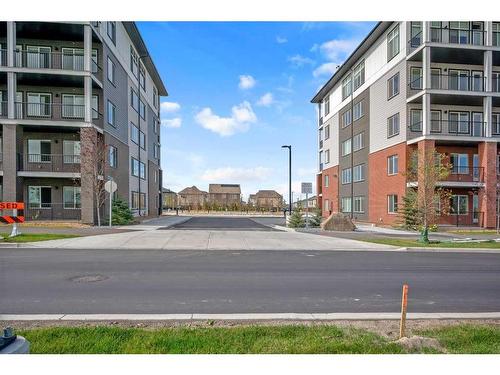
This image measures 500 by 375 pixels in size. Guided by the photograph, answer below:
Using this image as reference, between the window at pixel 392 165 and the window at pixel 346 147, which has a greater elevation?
the window at pixel 346 147

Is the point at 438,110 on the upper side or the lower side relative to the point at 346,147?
upper

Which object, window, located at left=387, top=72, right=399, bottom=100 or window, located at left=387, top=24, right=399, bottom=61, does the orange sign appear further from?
window, located at left=387, top=24, right=399, bottom=61

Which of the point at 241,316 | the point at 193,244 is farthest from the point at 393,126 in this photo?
the point at 241,316

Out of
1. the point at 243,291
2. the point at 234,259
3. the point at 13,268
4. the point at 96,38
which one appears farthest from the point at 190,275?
the point at 96,38

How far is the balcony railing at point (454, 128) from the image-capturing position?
81.4 feet

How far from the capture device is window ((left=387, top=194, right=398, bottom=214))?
85.8 ft

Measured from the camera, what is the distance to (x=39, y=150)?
2442 centimetres

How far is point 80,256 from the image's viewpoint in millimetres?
11352

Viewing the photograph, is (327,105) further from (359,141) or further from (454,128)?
(454,128)

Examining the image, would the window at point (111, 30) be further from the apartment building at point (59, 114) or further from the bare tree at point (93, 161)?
the bare tree at point (93, 161)

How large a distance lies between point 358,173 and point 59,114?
90.9ft

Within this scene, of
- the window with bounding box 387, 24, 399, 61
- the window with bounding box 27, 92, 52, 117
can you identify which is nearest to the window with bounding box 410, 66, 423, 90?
the window with bounding box 387, 24, 399, 61

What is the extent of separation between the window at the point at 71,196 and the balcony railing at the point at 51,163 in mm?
1568

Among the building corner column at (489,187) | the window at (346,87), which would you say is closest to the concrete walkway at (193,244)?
the building corner column at (489,187)
